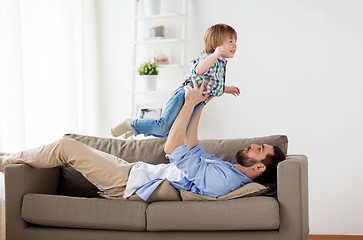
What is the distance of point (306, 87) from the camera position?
12.8 ft

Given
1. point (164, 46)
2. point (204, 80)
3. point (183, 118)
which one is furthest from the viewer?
point (164, 46)

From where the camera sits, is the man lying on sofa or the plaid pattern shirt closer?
the man lying on sofa

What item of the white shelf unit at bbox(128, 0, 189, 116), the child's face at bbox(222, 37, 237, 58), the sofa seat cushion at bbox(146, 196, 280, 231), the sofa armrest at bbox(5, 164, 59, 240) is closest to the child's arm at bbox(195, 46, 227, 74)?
the child's face at bbox(222, 37, 237, 58)

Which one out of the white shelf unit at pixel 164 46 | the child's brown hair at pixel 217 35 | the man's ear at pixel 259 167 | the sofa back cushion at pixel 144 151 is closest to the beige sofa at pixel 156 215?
the man's ear at pixel 259 167

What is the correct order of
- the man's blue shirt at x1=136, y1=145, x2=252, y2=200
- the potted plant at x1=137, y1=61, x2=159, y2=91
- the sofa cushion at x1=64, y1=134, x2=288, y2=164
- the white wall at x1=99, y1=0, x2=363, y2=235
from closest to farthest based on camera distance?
the man's blue shirt at x1=136, y1=145, x2=252, y2=200, the sofa cushion at x1=64, y1=134, x2=288, y2=164, the white wall at x1=99, y1=0, x2=363, y2=235, the potted plant at x1=137, y1=61, x2=159, y2=91

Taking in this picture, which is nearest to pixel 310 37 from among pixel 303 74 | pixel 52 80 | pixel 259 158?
pixel 303 74

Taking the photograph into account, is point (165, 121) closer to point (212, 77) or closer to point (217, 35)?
point (212, 77)

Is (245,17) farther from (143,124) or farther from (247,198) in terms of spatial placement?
(247,198)

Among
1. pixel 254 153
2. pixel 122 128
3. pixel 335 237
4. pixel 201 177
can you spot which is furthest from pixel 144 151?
pixel 335 237

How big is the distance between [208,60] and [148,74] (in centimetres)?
142

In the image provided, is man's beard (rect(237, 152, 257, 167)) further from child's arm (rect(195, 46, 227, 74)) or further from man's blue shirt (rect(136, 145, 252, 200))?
child's arm (rect(195, 46, 227, 74))

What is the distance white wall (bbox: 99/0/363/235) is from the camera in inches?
149

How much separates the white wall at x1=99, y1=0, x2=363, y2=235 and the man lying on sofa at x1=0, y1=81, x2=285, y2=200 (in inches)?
49.1

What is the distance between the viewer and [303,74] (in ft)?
12.8
